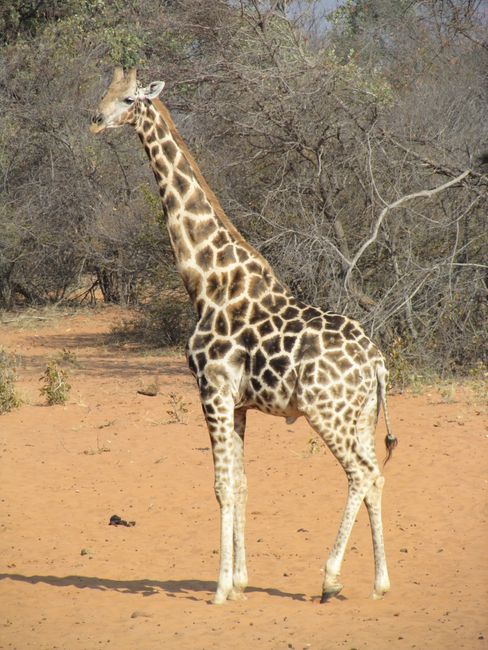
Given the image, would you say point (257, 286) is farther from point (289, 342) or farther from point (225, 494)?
point (225, 494)

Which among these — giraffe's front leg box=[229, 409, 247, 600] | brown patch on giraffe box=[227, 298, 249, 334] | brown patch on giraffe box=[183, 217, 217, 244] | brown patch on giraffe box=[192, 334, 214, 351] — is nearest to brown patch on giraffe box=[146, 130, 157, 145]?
brown patch on giraffe box=[183, 217, 217, 244]

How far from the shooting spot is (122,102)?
20.8 feet

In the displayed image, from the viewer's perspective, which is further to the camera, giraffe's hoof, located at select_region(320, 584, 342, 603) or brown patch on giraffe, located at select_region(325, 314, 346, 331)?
brown patch on giraffe, located at select_region(325, 314, 346, 331)

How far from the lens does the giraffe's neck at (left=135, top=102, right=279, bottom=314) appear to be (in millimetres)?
6113

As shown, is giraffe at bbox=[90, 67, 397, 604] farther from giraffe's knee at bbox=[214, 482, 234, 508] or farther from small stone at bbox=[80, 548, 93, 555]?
small stone at bbox=[80, 548, 93, 555]

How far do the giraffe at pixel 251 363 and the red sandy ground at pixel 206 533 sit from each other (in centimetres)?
42

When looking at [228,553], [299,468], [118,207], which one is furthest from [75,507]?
[118,207]

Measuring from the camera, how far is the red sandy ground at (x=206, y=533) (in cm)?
536

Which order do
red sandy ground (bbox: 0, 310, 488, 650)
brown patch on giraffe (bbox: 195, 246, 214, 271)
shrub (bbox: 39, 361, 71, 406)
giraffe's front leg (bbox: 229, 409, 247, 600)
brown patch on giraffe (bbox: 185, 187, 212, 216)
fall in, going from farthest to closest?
shrub (bbox: 39, 361, 71, 406)
brown patch on giraffe (bbox: 185, 187, 212, 216)
brown patch on giraffe (bbox: 195, 246, 214, 271)
giraffe's front leg (bbox: 229, 409, 247, 600)
red sandy ground (bbox: 0, 310, 488, 650)

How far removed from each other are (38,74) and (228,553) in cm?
1654

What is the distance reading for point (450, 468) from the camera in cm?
859

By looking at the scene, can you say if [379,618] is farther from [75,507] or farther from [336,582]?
[75,507]

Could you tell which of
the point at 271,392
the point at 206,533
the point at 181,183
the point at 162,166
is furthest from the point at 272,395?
the point at 206,533

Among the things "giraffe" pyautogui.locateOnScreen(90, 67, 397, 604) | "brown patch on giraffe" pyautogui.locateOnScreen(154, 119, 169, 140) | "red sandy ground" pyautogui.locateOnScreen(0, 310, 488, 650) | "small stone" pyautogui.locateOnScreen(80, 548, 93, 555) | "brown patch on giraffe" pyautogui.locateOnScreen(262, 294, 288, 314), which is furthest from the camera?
"small stone" pyautogui.locateOnScreen(80, 548, 93, 555)
